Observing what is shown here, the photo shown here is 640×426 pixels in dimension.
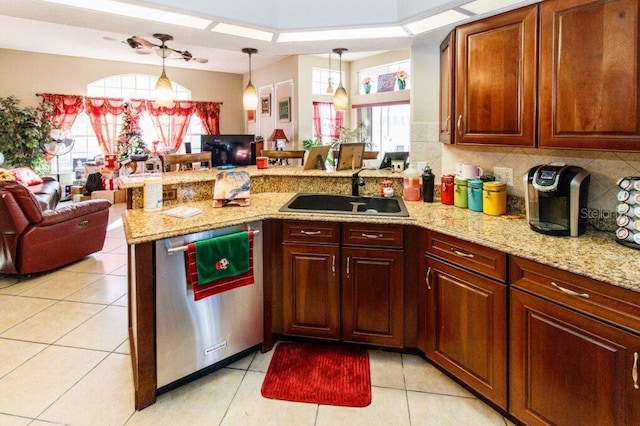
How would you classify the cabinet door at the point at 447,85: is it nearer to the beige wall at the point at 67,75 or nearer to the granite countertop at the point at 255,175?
the granite countertop at the point at 255,175

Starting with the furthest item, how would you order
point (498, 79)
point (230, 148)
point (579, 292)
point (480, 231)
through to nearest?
point (230, 148) → point (498, 79) → point (480, 231) → point (579, 292)

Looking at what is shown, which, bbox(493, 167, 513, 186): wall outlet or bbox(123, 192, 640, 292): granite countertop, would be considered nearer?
bbox(123, 192, 640, 292): granite countertop

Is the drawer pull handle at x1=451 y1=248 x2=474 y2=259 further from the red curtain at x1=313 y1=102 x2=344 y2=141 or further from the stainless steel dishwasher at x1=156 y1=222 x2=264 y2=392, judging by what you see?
the red curtain at x1=313 y1=102 x2=344 y2=141

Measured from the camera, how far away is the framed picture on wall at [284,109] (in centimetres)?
819

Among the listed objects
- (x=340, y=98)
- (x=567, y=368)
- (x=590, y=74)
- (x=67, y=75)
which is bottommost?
(x=567, y=368)

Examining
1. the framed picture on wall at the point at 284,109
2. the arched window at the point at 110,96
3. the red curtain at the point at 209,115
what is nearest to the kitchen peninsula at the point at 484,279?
the framed picture on wall at the point at 284,109

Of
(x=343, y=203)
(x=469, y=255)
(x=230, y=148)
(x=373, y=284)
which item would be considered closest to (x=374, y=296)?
(x=373, y=284)

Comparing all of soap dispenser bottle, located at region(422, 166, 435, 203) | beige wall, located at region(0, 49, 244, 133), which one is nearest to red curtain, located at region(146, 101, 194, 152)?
beige wall, located at region(0, 49, 244, 133)

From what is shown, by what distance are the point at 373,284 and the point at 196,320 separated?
1066 mm

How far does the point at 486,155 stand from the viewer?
2.70 meters

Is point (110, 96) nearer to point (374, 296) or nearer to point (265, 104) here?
point (265, 104)

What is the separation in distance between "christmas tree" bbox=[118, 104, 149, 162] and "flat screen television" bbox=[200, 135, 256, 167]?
8.81 ft

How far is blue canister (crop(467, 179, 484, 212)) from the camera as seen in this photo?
8.36ft

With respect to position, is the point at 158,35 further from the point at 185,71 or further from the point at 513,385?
the point at 185,71
